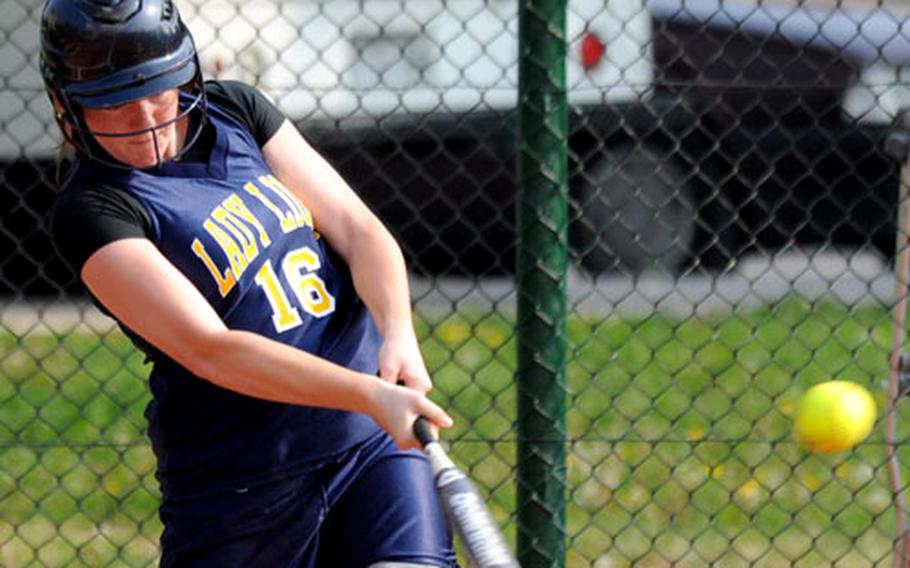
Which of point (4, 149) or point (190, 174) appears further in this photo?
point (4, 149)

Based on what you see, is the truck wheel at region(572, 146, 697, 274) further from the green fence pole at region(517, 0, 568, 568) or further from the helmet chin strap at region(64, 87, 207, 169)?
the helmet chin strap at region(64, 87, 207, 169)

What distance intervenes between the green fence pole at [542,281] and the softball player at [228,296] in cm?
79

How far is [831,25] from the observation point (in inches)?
329

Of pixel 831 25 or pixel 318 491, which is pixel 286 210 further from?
pixel 831 25

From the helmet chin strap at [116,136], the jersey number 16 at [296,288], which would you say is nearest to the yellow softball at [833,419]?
the jersey number 16 at [296,288]

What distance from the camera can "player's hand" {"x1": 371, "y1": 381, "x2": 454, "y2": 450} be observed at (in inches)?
118

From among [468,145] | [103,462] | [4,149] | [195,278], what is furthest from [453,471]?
[4,149]

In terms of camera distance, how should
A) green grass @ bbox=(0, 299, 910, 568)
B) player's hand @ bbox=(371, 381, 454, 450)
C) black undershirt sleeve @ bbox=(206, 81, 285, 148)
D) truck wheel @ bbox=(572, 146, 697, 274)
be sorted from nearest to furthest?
player's hand @ bbox=(371, 381, 454, 450)
black undershirt sleeve @ bbox=(206, 81, 285, 148)
green grass @ bbox=(0, 299, 910, 568)
truck wheel @ bbox=(572, 146, 697, 274)

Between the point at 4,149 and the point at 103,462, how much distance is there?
244cm

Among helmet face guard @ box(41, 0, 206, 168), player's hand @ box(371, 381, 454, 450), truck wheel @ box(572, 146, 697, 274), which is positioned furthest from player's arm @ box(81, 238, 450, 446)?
truck wheel @ box(572, 146, 697, 274)

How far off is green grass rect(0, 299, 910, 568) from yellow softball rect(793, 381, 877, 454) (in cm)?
20

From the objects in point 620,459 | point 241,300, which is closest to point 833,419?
point 620,459

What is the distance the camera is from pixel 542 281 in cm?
434

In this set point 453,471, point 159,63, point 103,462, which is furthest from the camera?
point 103,462
